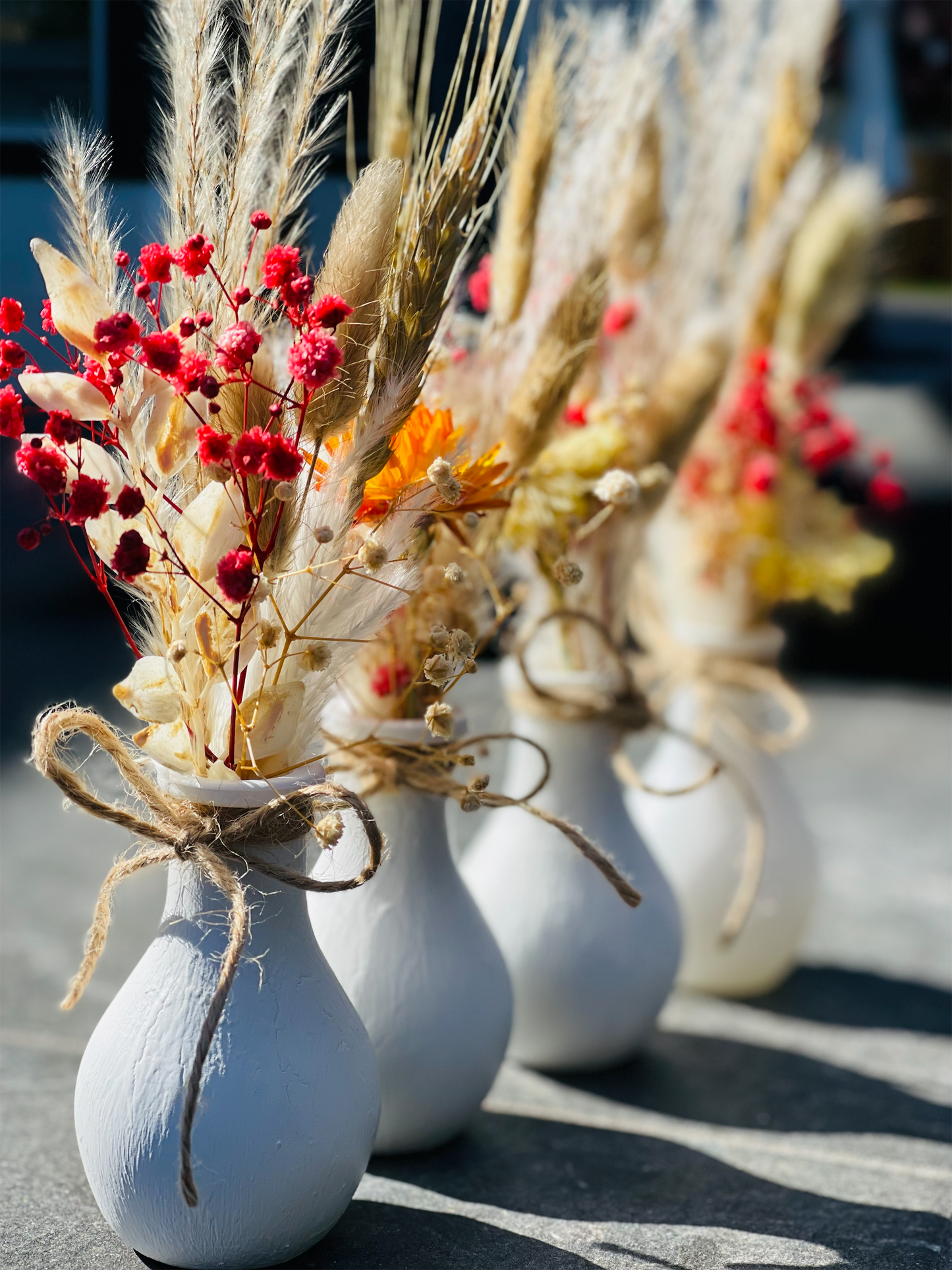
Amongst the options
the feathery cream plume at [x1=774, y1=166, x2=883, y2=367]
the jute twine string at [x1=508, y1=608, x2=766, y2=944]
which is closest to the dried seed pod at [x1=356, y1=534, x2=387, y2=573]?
the jute twine string at [x1=508, y1=608, x2=766, y2=944]

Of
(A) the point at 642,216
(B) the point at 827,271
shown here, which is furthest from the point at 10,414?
(B) the point at 827,271

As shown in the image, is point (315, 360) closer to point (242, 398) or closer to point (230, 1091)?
point (242, 398)

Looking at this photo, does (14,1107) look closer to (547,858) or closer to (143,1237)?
(143,1237)

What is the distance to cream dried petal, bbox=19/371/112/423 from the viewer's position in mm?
640

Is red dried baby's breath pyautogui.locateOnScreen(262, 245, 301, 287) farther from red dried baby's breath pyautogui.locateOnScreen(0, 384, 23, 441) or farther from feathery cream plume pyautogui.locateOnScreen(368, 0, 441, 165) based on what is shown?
feathery cream plume pyautogui.locateOnScreen(368, 0, 441, 165)

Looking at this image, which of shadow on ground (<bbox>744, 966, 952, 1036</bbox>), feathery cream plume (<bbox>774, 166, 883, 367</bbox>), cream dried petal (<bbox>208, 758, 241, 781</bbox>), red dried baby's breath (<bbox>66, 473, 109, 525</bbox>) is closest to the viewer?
red dried baby's breath (<bbox>66, 473, 109, 525</bbox>)

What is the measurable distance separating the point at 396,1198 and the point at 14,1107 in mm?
289

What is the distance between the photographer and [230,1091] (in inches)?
26.4

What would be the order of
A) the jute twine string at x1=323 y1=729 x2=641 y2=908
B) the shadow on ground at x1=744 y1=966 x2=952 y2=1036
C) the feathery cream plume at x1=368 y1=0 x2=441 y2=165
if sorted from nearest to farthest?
1. the jute twine string at x1=323 y1=729 x2=641 y2=908
2. the feathery cream plume at x1=368 y1=0 x2=441 y2=165
3. the shadow on ground at x1=744 y1=966 x2=952 y2=1036

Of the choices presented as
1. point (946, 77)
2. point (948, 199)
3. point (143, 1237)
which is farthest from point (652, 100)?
point (948, 199)

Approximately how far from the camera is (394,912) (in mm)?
858

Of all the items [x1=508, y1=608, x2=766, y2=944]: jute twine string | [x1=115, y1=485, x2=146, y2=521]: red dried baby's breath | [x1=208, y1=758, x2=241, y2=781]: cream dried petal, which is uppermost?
[x1=115, y1=485, x2=146, y2=521]: red dried baby's breath

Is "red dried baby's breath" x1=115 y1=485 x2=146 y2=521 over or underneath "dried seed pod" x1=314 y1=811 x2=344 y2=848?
over

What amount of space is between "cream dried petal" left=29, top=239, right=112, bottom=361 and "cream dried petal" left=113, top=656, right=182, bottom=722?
0.16 m
